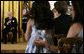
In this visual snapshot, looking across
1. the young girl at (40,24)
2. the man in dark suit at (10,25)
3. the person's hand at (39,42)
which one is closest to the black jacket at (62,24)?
the young girl at (40,24)

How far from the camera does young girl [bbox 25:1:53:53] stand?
7.60 feet

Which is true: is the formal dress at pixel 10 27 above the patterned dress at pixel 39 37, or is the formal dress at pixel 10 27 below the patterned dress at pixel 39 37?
below

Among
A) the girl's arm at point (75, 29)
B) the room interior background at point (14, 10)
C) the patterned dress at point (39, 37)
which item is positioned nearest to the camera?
the girl's arm at point (75, 29)

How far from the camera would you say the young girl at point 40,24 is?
2316mm

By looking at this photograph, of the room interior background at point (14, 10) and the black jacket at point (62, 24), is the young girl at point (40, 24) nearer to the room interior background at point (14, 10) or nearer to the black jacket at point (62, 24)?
the black jacket at point (62, 24)

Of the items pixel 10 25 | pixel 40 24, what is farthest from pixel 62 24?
pixel 10 25

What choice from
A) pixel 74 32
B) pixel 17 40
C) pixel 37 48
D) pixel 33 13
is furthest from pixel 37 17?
pixel 17 40

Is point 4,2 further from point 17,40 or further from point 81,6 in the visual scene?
point 81,6

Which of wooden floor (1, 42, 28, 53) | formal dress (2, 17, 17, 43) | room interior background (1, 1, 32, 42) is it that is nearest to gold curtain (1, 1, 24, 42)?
room interior background (1, 1, 32, 42)

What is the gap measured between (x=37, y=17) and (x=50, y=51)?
0.35m

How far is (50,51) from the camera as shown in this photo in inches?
86.5

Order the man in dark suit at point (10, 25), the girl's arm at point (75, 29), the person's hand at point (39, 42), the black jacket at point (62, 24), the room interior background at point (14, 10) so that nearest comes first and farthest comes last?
the girl's arm at point (75, 29)
the person's hand at point (39, 42)
the black jacket at point (62, 24)
the man in dark suit at point (10, 25)
the room interior background at point (14, 10)

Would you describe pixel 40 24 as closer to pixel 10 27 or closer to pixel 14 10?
pixel 10 27

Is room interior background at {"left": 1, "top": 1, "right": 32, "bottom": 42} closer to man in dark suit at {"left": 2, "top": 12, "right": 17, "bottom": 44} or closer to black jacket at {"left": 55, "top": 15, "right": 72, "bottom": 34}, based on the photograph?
man in dark suit at {"left": 2, "top": 12, "right": 17, "bottom": 44}
